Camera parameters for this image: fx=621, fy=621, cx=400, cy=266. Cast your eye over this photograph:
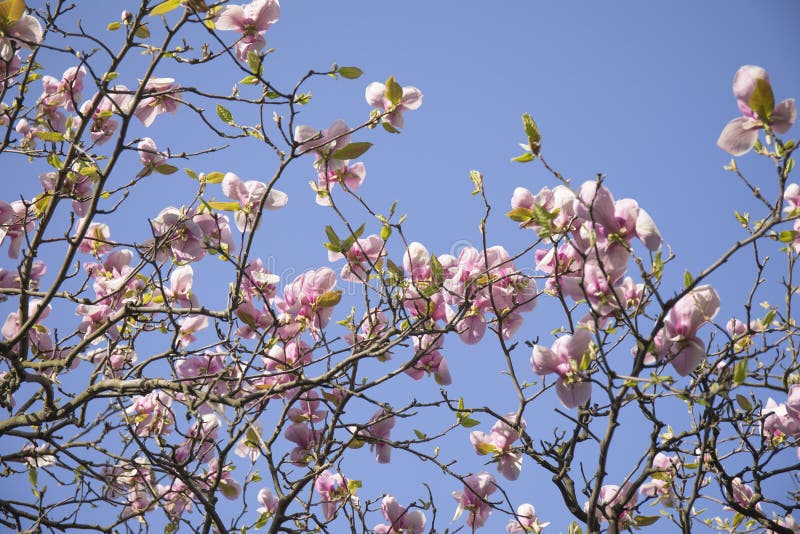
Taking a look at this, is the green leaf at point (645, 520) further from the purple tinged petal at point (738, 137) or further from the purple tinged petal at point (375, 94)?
the purple tinged petal at point (375, 94)

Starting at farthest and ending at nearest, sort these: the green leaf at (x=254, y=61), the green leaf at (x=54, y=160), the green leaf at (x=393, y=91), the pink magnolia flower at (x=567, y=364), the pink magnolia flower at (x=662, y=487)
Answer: the pink magnolia flower at (x=662, y=487)
the green leaf at (x=54, y=160)
the green leaf at (x=393, y=91)
the green leaf at (x=254, y=61)
the pink magnolia flower at (x=567, y=364)

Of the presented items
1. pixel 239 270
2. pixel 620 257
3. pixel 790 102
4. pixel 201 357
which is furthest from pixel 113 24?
pixel 790 102

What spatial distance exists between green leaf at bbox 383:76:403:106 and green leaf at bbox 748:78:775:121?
1.17 meters

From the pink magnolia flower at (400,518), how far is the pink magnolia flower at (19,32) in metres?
2.49

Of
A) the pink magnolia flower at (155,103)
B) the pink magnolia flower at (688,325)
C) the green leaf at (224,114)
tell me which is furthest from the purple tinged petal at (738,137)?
the pink magnolia flower at (155,103)

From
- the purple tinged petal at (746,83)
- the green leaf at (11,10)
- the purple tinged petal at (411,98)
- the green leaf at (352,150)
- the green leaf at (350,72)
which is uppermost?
the green leaf at (11,10)

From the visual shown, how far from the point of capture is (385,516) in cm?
305

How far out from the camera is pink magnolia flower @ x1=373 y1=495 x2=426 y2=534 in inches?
119

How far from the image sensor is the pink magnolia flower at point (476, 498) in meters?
2.92

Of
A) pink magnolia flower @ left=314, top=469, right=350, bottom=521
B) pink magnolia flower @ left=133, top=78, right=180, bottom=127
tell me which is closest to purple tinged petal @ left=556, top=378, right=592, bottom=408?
pink magnolia flower @ left=314, top=469, right=350, bottom=521

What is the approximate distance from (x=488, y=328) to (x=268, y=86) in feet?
4.24

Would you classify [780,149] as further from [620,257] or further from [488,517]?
[488,517]

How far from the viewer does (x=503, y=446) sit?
8.54 feet

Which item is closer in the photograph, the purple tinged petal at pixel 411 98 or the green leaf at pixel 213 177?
the purple tinged petal at pixel 411 98
